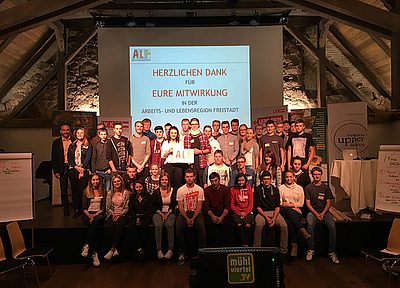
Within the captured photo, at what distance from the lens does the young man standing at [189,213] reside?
4.32 m

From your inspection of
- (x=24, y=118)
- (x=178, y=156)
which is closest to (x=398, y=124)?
(x=178, y=156)

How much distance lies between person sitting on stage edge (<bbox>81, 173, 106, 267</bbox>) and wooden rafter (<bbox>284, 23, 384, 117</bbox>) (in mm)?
5798

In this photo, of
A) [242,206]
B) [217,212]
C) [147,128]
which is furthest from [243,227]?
[147,128]

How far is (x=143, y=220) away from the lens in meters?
4.43

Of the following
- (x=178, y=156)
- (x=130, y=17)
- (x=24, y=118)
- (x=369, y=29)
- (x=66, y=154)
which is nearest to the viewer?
(x=369, y=29)

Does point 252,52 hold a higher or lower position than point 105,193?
higher

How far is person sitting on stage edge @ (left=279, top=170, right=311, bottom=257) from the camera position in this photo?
4.37 m

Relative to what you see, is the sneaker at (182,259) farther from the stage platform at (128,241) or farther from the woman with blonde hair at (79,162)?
the woman with blonde hair at (79,162)

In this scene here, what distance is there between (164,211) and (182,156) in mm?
961

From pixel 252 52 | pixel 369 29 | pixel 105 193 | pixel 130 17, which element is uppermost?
pixel 130 17

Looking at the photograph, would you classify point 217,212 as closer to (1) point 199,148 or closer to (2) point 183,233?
(2) point 183,233

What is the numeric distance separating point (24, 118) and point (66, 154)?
3166 millimetres

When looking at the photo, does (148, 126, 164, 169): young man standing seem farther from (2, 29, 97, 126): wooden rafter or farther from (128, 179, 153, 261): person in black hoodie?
(2, 29, 97, 126): wooden rafter

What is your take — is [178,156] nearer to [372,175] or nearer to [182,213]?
[182,213]
